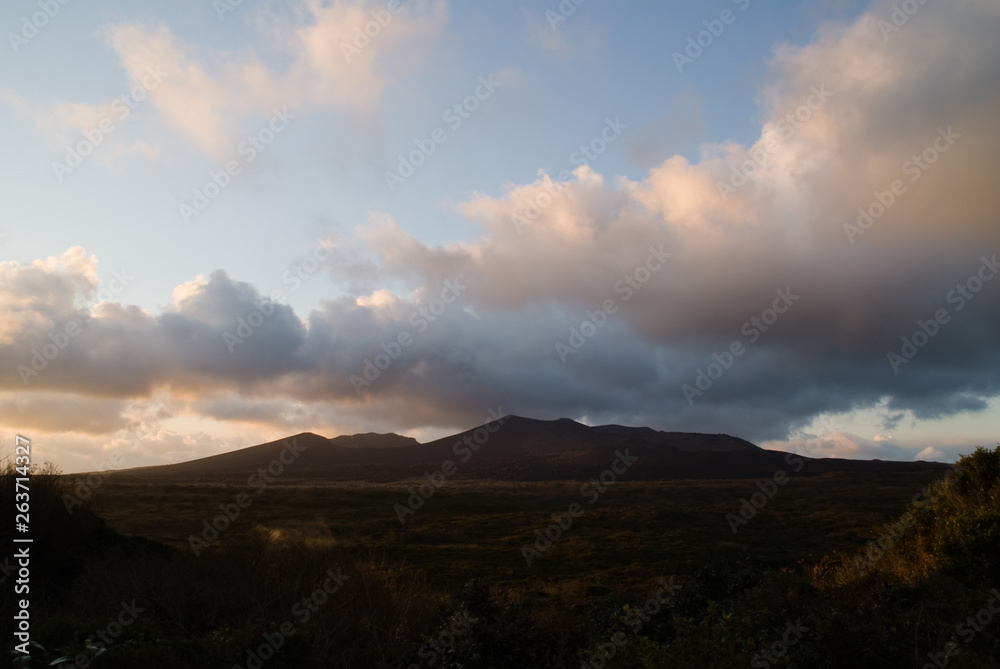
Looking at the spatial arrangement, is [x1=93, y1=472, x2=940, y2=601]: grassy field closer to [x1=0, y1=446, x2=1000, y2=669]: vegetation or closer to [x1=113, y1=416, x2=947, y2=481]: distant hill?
[x1=0, y1=446, x2=1000, y2=669]: vegetation

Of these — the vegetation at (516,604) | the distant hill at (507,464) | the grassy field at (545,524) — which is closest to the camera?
the vegetation at (516,604)

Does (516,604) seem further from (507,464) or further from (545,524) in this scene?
(507,464)

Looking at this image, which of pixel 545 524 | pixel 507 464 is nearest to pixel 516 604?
pixel 545 524

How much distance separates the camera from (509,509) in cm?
5981

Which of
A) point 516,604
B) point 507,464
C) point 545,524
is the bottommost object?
point 545,524

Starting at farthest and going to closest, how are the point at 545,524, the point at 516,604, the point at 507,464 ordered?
the point at 507,464, the point at 545,524, the point at 516,604

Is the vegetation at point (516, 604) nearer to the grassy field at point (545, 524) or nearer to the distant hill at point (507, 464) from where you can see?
the grassy field at point (545, 524)

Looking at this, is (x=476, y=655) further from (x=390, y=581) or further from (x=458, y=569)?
(x=458, y=569)

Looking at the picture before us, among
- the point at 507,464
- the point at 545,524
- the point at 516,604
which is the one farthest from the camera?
the point at 507,464

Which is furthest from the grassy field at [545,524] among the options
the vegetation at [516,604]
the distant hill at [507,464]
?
the distant hill at [507,464]

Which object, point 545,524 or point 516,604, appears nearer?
point 516,604

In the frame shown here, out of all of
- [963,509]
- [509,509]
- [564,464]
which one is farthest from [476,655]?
[564,464]

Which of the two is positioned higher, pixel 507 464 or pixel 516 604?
pixel 507 464

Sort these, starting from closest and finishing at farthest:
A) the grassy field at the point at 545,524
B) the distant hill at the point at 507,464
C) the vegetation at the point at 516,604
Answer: the vegetation at the point at 516,604
the grassy field at the point at 545,524
the distant hill at the point at 507,464
